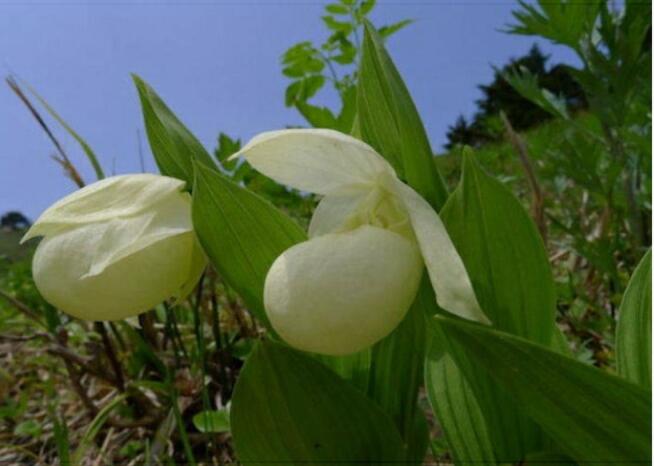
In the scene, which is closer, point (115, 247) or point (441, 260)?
point (441, 260)

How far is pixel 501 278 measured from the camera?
69 cm

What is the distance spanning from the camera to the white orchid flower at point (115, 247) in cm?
73

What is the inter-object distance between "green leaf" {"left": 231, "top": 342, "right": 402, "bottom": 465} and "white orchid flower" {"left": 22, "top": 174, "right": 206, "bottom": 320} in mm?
155

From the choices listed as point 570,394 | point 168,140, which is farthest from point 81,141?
point 570,394

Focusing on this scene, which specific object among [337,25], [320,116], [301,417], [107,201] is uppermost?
[337,25]

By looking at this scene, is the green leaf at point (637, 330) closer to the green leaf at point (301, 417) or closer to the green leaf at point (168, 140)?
the green leaf at point (301, 417)

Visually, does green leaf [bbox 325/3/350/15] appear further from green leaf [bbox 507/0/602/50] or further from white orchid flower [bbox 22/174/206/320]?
white orchid flower [bbox 22/174/206/320]

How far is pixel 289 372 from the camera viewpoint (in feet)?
2.49

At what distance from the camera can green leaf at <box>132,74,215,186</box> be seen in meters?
0.81

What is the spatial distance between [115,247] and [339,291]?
0.96 ft

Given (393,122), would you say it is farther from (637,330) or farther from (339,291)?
(637,330)

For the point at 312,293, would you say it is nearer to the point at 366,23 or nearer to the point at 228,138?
the point at 366,23

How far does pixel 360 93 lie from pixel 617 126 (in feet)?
2.91

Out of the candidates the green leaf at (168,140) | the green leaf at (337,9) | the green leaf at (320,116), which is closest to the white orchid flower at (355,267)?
the green leaf at (168,140)
